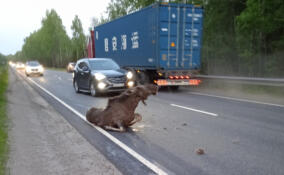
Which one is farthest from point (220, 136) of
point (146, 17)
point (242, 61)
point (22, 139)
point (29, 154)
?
point (242, 61)

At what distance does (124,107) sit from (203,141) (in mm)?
1927

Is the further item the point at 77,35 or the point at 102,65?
the point at 77,35

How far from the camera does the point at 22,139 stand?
5766 millimetres

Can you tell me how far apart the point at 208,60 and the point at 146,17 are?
45.0 feet

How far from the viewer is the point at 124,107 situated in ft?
20.7

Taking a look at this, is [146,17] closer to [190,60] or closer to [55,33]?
[190,60]

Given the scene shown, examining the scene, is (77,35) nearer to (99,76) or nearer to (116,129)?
(99,76)

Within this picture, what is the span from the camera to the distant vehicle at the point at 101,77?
40.4ft

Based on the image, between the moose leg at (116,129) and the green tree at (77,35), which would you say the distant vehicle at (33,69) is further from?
the green tree at (77,35)

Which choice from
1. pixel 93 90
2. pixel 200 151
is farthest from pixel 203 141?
pixel 93 90

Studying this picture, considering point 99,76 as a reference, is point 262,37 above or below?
above

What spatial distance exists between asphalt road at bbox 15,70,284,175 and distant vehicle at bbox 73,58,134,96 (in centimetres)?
350

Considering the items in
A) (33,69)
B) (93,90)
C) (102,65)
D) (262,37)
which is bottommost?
(93,90)

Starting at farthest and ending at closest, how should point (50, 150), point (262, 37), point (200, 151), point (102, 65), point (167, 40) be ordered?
1. point (262, 37)
2. point (167, 40)
3. point (102, 65)
4. point (50, 150)
5. point (200, 151)
